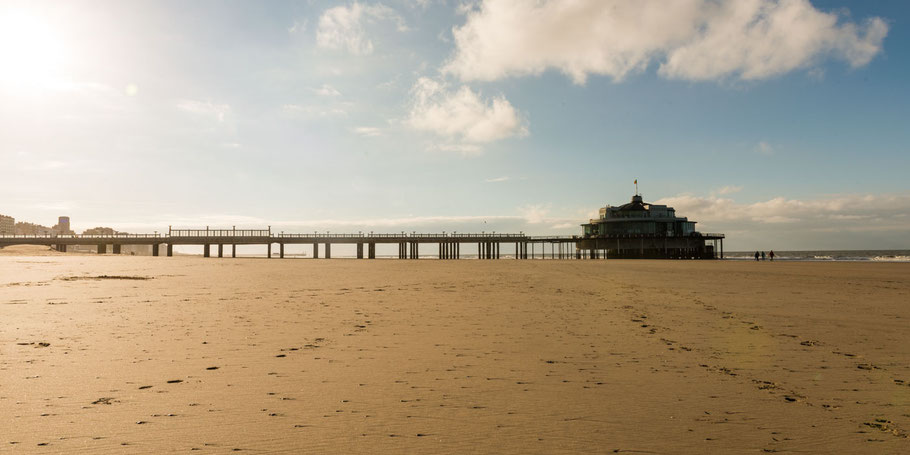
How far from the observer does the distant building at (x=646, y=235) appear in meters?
75.0

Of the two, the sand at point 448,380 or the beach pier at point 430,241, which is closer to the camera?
the sand at point 448,380

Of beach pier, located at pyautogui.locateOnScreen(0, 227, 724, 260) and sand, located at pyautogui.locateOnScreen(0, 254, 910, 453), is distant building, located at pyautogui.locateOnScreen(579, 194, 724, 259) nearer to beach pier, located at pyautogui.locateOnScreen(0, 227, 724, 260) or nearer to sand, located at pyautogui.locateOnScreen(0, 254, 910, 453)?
beach pier, located at pyautogui.locateOnScreen(0, 227, 724, 260)

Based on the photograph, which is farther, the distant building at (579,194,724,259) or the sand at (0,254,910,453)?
the distant building at (579,194,724,259)

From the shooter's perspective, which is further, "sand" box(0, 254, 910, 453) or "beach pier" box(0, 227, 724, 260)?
"beach pier" box(0, 227, 724, 260)

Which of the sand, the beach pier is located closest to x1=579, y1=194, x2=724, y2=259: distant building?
the beach pier

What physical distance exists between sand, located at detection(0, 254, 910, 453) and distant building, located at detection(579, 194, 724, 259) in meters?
66.1

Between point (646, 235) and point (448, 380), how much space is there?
245ft

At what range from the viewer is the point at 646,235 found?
7500cm

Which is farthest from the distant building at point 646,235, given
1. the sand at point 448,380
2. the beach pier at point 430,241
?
the sand at point 448,380

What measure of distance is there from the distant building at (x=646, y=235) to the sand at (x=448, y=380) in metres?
66.1

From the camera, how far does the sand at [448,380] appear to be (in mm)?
4016

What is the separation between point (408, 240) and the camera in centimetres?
8394

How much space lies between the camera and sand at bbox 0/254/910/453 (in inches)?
158

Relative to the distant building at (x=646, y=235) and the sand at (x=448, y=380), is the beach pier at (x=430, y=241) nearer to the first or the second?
the distant building at (x=646, y=235)
